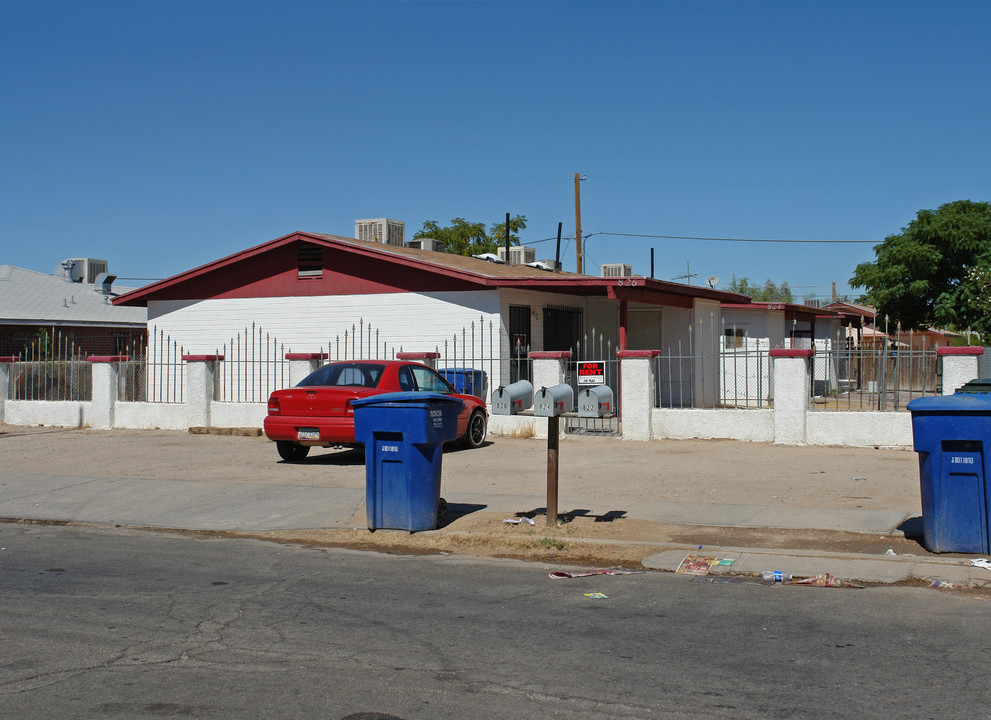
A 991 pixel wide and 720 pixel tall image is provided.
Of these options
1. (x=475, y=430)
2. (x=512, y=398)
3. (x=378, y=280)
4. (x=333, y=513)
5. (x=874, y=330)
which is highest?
(x=378, y=280)

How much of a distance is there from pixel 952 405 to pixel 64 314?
1245 inches

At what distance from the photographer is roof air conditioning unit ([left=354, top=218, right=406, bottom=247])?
2748cm

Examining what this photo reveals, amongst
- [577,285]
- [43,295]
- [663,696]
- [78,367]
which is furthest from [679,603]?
[43,295]

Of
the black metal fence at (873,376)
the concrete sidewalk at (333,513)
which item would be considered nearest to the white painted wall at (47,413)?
the concrete sidewalk at (333,513)

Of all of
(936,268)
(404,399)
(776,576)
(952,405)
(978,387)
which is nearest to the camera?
(776,576)

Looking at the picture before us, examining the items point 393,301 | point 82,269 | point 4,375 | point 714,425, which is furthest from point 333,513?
point 82,269

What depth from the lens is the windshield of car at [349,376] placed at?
14.9m

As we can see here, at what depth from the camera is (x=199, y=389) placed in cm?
1994

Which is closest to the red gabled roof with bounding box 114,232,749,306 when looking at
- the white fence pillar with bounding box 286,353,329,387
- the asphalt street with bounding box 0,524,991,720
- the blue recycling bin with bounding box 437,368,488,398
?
the blue recycling bin with bounding box 437,368,488,398

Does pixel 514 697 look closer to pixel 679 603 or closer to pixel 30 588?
pixel 679 603

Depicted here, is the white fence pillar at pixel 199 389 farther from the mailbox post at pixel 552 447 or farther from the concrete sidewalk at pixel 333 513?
the mailbox post at pixel 552 447

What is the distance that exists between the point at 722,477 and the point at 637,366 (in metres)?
4.59

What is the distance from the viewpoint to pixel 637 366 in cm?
1708

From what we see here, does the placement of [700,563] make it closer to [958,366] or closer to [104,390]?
[958,366]
